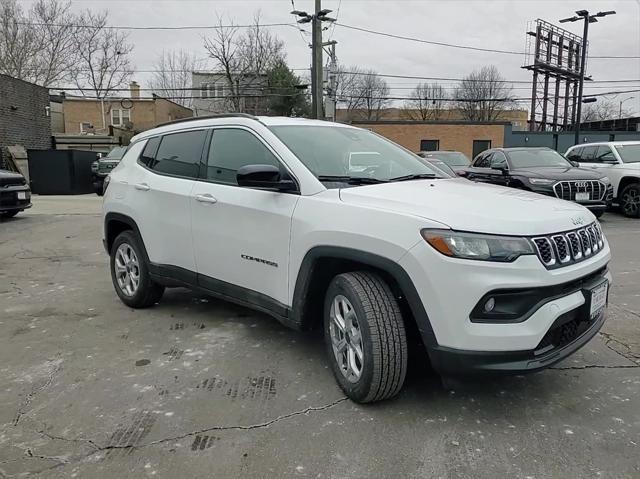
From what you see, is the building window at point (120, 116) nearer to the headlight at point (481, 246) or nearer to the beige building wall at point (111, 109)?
the beige building wall at point (111, 109)

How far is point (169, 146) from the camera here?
15.9 ft

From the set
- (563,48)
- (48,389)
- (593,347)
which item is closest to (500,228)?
(593,347)

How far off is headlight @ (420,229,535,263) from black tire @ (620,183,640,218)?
35.2ft

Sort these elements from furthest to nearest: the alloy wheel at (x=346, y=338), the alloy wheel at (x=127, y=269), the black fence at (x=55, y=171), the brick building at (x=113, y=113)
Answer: the brick building at (x=113, y=113) < the black fence at (x=55, y=171) < the alloy wheel at (x=127, y=269) < the alloy wheel at (x=346, y=338)

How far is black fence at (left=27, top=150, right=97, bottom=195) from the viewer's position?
1919 centimetres

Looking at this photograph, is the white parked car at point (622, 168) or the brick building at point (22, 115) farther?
the brick building at point (22, 115)

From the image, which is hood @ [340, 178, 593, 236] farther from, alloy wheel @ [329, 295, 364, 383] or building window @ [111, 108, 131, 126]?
building window @ [111, 108, 131, 126]

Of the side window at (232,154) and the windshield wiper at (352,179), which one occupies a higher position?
the side window at (232,154)

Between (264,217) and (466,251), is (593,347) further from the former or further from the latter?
(264,217)

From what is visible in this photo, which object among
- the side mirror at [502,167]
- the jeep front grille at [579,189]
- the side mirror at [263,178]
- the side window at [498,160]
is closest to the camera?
the side mirror at [263,178]

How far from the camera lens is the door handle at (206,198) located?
4.05 meters

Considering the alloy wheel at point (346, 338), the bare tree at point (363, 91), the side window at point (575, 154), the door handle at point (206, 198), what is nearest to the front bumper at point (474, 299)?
the alloy wheel at point (346, 338)

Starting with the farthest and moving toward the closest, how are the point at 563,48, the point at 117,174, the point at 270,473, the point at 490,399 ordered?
the point at 563,48 → the point at 117,174 → the point at 490,399 → the point at 270,473

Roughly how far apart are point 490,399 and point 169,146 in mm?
3400
